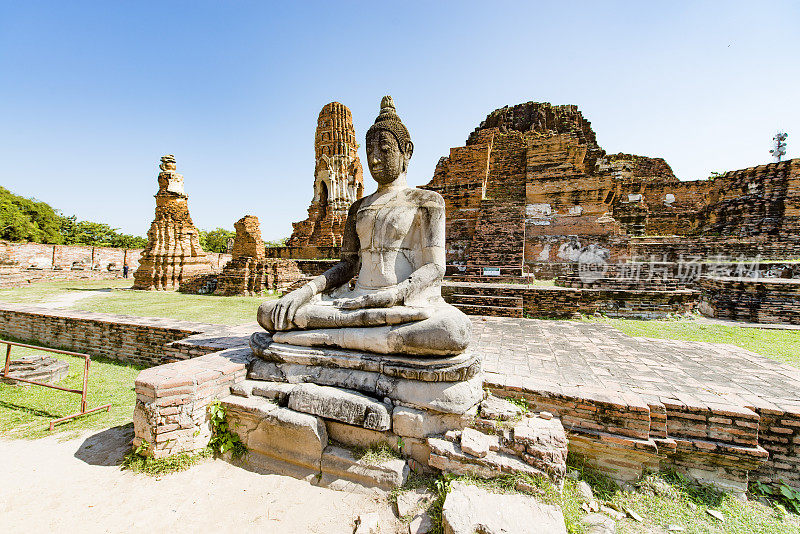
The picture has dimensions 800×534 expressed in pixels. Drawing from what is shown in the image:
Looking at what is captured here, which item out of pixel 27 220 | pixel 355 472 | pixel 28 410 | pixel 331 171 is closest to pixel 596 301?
pixel 355 472

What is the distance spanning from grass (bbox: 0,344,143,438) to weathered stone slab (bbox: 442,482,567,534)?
323cm

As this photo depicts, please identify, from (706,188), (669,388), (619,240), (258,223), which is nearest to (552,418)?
(669,388)

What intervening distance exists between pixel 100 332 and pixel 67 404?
7.00ft

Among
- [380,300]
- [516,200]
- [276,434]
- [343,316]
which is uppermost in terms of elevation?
[516,200]

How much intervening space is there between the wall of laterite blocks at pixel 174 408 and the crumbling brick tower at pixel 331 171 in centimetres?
1928

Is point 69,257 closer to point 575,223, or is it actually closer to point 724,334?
point 575,223

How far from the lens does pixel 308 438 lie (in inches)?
94.7

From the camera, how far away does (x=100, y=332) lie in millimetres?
5277

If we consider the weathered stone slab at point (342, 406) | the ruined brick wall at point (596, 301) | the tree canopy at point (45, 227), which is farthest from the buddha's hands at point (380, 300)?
the tree canopy at point (45, 227)

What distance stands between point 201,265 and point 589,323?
16058 mm

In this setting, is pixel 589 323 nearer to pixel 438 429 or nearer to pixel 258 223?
pixel 438 429

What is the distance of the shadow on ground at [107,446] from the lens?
8.41 feet

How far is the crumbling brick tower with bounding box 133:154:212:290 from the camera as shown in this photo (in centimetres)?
1397

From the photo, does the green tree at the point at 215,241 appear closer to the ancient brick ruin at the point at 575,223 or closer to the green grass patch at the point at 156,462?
the ancient brick ruin at the point at 575,223
